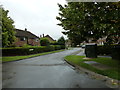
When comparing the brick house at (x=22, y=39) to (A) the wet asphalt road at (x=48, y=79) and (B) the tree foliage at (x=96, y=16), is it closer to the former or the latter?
(A) the wet asphalt road at (x=48, y=79)

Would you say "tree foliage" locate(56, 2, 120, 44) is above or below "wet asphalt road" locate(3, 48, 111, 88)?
above

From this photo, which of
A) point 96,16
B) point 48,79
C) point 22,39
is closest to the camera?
point 48,79

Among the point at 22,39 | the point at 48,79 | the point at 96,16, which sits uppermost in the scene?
the point at 22,39

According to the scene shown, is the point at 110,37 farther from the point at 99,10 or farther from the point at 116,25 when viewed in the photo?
the point at 99,10

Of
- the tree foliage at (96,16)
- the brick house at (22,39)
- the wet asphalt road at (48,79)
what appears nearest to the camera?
the wet asphalt road at (48,79)

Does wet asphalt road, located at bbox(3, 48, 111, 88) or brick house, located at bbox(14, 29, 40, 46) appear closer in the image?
wet asphalt road, located at bbox(3, 48, 111, 88)

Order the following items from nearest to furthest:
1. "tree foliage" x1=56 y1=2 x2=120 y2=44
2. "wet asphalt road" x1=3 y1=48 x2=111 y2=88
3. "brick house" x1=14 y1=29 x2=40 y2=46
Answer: "wet asphalt road" x1=3 y1=48 x2=111 y2=88 < "tree foliage" x1=56 y1=2 x2=120 y2=44 < "brick house" x1=14 y1=29 x2=40 y2=46

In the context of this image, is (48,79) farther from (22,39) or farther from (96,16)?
→ (22,39)

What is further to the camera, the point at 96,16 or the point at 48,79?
the point at 96,16

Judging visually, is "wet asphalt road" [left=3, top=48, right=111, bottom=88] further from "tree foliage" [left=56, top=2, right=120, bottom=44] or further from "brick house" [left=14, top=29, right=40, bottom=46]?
"brick house" [left=14, top=29, right=40, bottom=46]

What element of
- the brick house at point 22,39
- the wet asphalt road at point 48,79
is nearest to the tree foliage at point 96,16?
the wet asphalt road at point 48,79

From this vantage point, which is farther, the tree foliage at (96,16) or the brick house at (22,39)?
the brick house at (22,39)

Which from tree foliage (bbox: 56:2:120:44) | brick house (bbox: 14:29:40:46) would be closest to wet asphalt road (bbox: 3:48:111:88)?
tree foliage (bbox: 56:2:120:44)

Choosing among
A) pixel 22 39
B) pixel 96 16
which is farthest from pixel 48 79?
pixel 22 39
